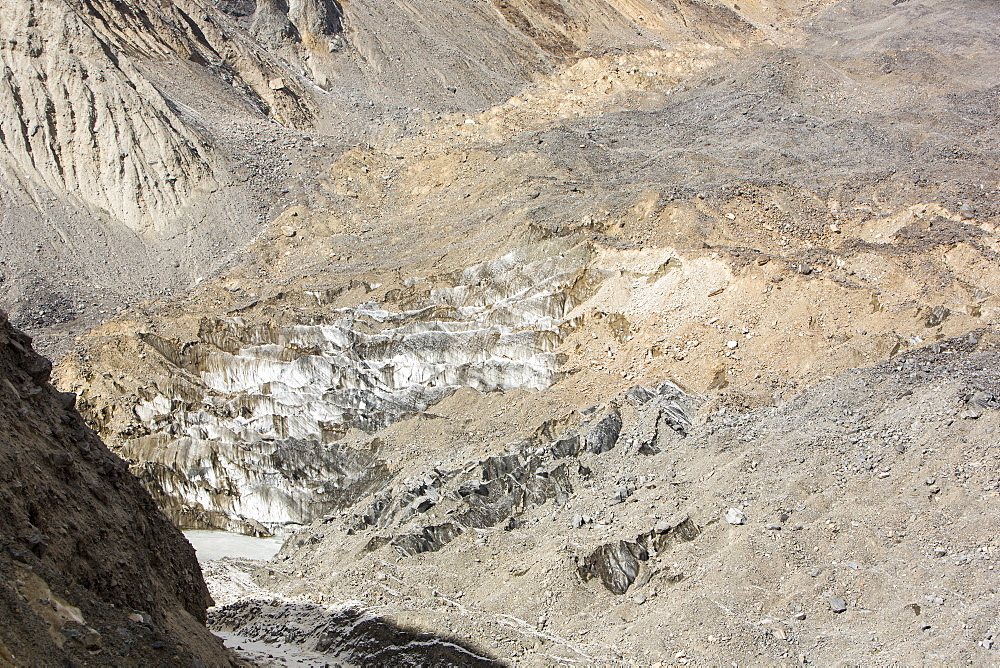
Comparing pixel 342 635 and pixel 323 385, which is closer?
pixel 342 635

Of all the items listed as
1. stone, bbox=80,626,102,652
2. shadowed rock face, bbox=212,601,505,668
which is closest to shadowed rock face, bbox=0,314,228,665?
stone, bbox=80,626,102,652

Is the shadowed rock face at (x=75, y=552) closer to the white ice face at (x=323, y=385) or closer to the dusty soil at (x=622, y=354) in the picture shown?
the dusty soil at (x=622, y=354)

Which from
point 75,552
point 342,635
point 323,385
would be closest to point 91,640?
point 75,552

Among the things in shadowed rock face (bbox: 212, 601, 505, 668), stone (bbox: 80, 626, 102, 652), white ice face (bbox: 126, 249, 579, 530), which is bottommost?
shadowed rock face (bbox: 212, 601, 505, 668)

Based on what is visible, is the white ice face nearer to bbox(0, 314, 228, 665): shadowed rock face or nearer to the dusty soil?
the dusty soil

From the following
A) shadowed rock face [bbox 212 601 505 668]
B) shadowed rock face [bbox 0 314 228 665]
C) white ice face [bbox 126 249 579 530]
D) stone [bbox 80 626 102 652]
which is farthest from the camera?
white ice face [bbox 126 249 579 530]

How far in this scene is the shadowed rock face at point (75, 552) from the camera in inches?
238

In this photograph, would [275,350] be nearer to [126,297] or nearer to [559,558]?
[126,297]

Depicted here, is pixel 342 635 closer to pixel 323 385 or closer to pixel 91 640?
pixel 91 640

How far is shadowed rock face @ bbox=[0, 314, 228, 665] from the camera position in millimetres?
6039

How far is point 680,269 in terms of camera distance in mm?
16359

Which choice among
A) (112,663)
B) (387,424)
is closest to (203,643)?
(112,663)

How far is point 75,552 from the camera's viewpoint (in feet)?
23.0

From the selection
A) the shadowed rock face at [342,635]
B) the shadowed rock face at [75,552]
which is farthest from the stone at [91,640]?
the shadowed rock face at [342,635]
